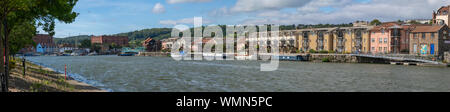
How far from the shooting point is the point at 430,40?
249 ft

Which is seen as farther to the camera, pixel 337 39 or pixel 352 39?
pixel 337 39

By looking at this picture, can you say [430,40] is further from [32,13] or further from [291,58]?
[32,13]

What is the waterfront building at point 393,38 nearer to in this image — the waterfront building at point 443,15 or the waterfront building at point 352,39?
the waterfront building at point 352,39

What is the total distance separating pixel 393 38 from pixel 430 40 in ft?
37.7

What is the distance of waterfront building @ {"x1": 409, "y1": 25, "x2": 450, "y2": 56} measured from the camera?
75062 mm

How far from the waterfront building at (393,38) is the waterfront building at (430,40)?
21.8 feet

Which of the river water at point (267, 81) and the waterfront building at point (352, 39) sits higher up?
the waterfront building at point (352, 39)

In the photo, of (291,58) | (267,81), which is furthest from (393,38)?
(267,81)

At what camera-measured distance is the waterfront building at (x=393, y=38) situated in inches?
3406

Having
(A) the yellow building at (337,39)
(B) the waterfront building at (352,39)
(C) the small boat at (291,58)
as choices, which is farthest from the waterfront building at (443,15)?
(C) the small boat at (291,58)

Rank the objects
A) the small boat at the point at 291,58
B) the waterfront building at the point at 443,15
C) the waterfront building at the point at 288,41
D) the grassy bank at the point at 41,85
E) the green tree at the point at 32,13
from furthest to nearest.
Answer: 1. the waterfront building at the point at 288,41
2. the small boat at the point at 291,58
3. the waterfront building at the point at 443,15
4. the grassy bank at the point at 41,85
5. the green tree at the point at 32,13
